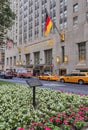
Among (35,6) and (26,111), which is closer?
(26,111)

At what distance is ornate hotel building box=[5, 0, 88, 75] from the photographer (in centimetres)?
5094

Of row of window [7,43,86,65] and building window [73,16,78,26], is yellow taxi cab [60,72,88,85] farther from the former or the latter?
building window [73,16,78,26]

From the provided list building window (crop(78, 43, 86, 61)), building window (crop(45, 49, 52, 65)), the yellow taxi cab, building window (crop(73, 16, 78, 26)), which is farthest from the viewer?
building window (crop(45, 49, 52, 65))

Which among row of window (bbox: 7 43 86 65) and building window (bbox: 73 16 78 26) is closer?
row of window (bbox: 7 43 86 65)

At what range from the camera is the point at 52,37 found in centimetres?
6228

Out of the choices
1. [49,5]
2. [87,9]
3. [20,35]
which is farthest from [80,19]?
[20,35]

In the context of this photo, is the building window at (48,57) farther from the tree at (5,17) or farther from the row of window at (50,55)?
the tree at (5,17)

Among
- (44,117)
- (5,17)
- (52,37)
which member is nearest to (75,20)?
(52,37)

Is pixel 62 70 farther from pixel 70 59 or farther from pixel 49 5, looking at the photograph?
pixel 49 5

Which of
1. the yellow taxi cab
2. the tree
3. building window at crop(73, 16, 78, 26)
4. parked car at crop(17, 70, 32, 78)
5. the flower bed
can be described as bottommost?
the flower bed

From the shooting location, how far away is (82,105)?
8.82 meters

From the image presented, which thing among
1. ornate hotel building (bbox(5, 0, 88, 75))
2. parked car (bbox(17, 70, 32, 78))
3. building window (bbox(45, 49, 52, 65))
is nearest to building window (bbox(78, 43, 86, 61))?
ornate hotel building (bbox(5, 0, 88, 75))

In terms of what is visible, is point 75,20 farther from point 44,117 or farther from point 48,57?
point 44,117

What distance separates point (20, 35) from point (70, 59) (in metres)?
35.2
